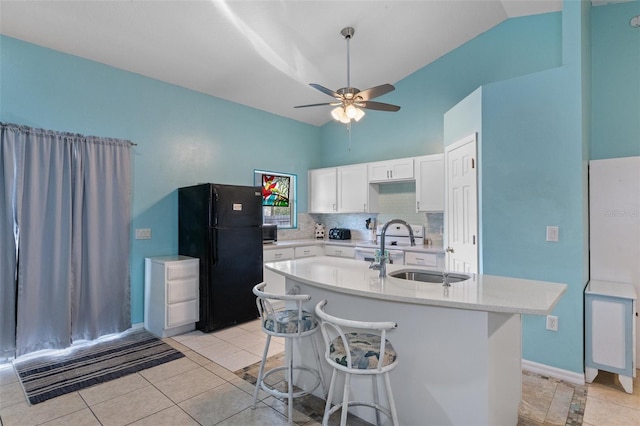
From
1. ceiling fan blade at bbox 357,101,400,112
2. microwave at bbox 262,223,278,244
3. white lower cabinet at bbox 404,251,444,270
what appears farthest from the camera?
microwave at bbox 262,223,278,244

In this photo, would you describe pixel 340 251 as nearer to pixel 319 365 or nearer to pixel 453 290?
pixel 319 365

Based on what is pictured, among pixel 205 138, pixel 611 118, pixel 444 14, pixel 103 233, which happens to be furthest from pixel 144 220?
pixel 611 118

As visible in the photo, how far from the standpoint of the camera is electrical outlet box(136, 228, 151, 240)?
3795mm

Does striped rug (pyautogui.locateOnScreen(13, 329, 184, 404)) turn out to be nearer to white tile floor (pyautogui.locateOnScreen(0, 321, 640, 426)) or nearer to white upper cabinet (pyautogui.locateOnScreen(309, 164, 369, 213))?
white tile floor (pyautogui.locateOnScreen(0, 321, 640, 426))

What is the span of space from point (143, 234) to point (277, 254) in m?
1.72

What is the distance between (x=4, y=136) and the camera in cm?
288

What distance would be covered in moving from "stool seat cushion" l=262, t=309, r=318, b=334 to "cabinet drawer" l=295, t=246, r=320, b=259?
275cm

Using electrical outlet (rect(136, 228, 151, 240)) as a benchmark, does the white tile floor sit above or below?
below

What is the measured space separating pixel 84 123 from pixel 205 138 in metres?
1.35

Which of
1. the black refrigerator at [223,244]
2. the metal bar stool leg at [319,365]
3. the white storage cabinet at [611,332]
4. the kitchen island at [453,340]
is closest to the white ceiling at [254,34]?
the black refrigerator at [223,244]

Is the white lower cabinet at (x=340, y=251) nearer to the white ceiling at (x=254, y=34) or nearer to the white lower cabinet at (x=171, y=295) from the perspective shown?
the white lower cabinet at (x=171, y=295)

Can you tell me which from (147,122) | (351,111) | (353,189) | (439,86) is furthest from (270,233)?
(439,86)

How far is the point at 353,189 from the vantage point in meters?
5.23

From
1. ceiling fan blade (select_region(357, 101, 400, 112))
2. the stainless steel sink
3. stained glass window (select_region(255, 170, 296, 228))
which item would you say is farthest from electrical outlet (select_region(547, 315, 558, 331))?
stained glass window (select_region(255, 170, 296, 228))
